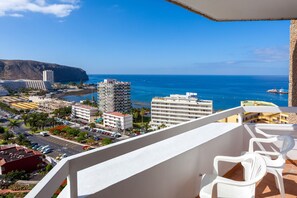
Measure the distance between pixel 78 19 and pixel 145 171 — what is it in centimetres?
4807

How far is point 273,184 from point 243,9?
2.12 meters

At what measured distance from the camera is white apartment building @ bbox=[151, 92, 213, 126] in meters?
14.9

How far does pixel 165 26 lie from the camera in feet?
180

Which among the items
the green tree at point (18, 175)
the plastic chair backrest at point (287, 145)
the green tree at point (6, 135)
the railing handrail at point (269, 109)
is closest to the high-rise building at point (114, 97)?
the green tree at point (6, 135)

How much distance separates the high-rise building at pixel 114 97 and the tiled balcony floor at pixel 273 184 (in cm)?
1792

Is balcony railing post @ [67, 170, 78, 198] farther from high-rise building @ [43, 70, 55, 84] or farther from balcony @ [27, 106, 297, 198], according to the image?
high-rise building @ [43, 70, 55, 84]

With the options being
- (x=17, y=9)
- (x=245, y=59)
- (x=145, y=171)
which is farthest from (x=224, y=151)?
(x=245, y=59)

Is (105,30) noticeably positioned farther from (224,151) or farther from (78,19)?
(224,151)

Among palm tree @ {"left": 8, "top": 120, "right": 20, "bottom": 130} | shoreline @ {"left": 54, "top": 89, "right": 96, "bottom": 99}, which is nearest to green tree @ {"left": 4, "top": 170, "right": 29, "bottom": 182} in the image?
palm tree @ {"left": 8, "top": 120, "right": 20, "bottom": 130}

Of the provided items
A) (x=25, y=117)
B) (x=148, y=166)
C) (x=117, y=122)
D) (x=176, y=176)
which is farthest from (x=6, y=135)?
(x=148, y=166)

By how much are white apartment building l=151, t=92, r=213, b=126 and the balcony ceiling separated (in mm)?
11154

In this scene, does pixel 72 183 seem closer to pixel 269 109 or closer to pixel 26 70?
pixel 269 109

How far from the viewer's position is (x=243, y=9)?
2988mm

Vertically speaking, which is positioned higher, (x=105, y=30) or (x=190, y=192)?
(x=105, y=30)
